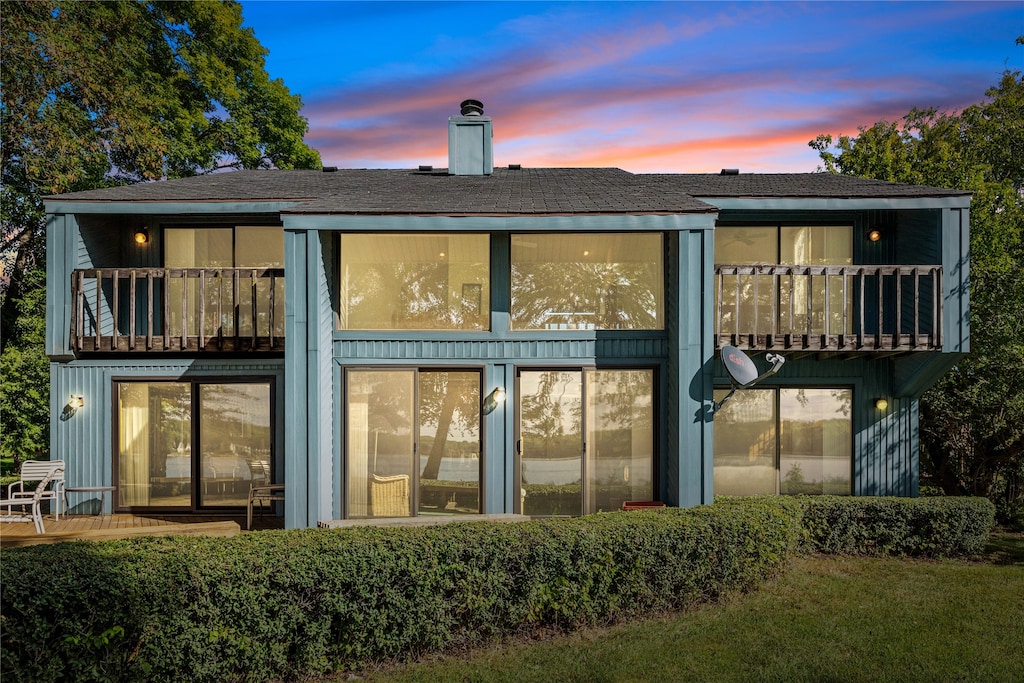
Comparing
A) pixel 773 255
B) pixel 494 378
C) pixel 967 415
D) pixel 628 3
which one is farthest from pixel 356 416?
pixel 967 415

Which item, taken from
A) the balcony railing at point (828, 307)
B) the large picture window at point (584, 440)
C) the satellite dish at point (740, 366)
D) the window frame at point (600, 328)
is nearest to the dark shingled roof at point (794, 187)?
the balcony railing at point (828, 307)

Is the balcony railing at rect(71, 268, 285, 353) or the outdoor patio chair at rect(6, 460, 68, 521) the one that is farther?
the balcony railing at rect(71, 268, 285, 353)

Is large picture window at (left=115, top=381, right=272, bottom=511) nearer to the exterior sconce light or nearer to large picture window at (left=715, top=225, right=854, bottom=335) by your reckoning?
the exterior sconce light

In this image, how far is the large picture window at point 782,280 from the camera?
32.4 feet

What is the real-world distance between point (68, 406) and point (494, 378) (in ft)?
21.5

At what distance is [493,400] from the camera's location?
9.32 m

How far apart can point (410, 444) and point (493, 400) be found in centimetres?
136

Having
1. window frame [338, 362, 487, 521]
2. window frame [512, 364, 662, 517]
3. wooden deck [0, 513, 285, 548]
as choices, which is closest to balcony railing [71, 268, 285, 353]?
window frame [338, 362, 487, 521]

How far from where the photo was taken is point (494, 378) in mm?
9398

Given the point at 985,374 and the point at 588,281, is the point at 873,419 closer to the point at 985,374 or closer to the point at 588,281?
the point at 985,374

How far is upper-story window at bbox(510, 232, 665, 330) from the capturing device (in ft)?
31.3

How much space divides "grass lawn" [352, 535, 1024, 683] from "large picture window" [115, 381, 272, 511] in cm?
552

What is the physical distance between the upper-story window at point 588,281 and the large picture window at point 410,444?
159 cm

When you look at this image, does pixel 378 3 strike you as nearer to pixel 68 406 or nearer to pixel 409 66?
pixel 409 66
